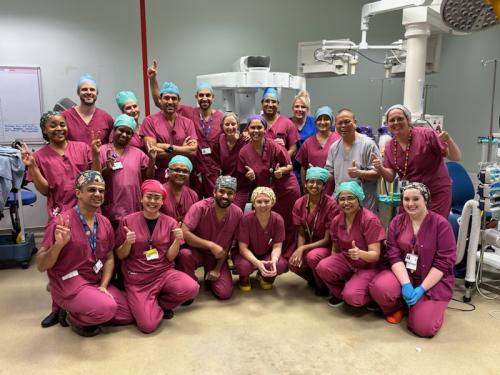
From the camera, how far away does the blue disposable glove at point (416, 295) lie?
236 centimetres

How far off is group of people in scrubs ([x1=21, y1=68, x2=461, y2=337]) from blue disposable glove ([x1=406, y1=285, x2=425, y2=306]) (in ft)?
0.04

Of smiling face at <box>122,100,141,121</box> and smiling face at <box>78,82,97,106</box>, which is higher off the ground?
smiling face at <box>78,82,97,106</box>

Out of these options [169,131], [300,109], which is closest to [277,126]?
[300,109]

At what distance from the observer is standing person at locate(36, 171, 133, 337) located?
2189 millimetres

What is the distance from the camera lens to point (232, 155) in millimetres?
3215

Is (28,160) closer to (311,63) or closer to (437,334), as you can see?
(437,334)

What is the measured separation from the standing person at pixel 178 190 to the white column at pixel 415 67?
2157 mm

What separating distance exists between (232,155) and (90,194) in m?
1.27

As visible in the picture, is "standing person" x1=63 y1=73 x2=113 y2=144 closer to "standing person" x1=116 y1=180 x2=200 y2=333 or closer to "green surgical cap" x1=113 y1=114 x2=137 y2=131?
"green surgical cap" x1=113 y1=114 x2=137 y2=131

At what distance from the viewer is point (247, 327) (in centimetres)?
244

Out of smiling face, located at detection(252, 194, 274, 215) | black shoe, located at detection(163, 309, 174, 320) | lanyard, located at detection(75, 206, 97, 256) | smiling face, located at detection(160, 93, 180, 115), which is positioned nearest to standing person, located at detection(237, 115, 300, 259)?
smiling face, located at detection(252, 194, 274, 215)

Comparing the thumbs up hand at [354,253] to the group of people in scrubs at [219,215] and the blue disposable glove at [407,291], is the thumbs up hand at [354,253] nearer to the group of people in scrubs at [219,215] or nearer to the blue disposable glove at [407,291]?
the group of people in scrubs at [219,215]

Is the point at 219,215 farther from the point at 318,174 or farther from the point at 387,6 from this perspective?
the point at 387,6

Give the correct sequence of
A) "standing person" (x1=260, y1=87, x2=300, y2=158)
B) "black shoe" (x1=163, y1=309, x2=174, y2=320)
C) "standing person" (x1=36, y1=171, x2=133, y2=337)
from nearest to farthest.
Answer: "standing person" (x1=36, y1=171, x2=133, y2=337) < "black shoe" (x1=163, y1=309, x2=174, y2=320) < "standing person" (x1=260, y1=87, x2=300, y2=158)
